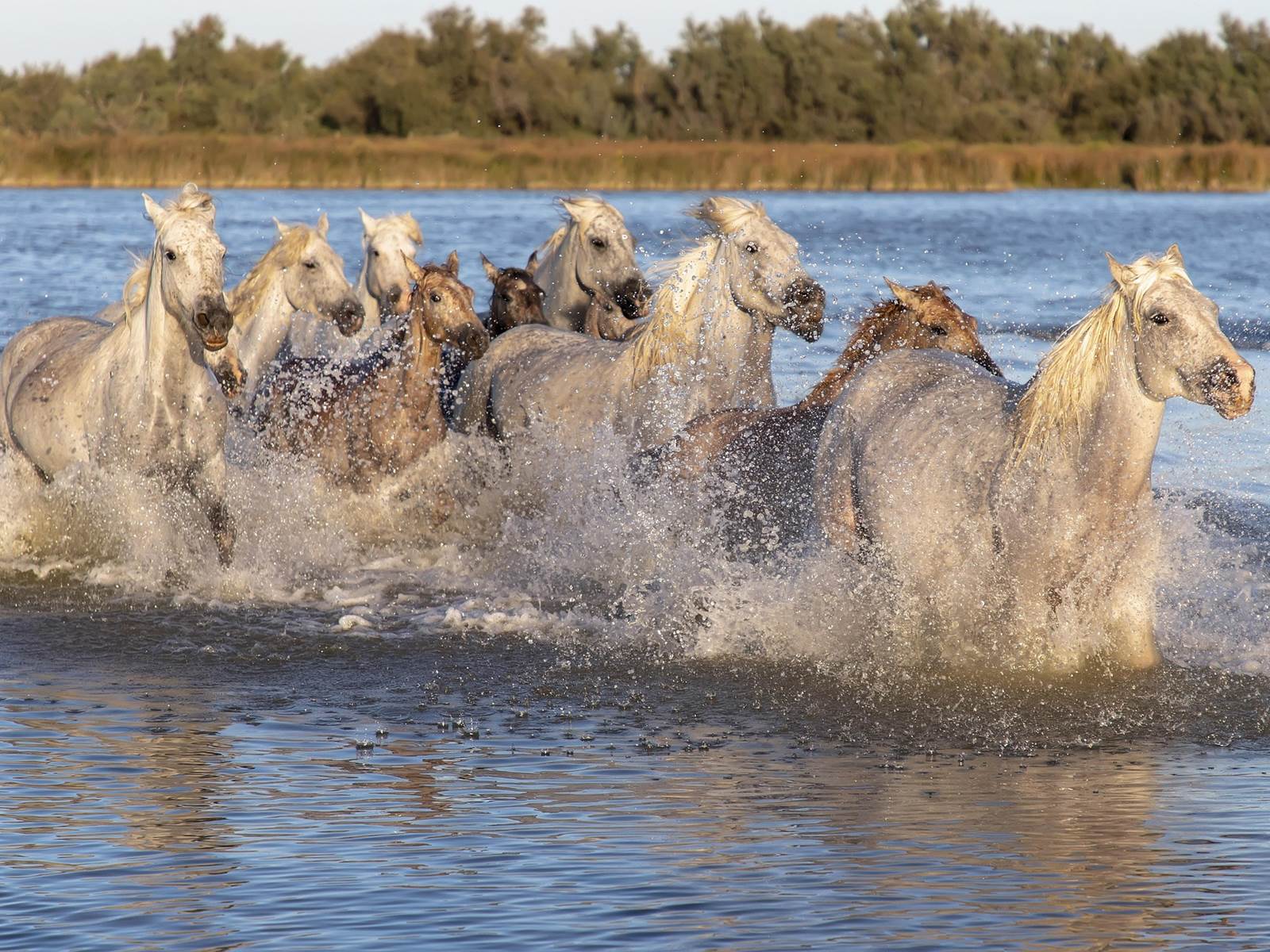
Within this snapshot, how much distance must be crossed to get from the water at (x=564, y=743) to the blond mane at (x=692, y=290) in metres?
0.67

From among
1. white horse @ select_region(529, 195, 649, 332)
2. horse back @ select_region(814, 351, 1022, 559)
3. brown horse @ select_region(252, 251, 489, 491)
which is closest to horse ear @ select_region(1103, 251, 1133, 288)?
horse back @ select_region(814, 351, 1022, 559)

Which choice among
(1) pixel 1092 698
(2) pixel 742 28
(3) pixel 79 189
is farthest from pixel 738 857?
(2) pixel 742 28

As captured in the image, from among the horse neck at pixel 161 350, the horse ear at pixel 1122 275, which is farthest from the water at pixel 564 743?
the horse ear at pixel 1122 275

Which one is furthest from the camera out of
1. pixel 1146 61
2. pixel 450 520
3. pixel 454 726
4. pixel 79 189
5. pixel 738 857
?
pixel 1146 61

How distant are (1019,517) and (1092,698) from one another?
651 millimetres

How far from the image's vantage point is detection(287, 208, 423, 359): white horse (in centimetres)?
1170

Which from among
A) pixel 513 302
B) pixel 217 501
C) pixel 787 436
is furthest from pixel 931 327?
pixel 513 302

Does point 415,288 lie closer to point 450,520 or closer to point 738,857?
point 450,520

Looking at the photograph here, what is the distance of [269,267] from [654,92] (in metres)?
64.1

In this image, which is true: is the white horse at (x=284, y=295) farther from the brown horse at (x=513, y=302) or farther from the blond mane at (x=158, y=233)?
the blond mane at (x=158, y=233)

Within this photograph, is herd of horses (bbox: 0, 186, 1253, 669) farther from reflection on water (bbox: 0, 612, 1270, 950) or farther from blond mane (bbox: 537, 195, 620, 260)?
reflection on water (bbox: 0, 612, 1270, 950)

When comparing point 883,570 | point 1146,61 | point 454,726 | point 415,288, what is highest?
point 1146,61

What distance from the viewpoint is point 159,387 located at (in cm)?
856

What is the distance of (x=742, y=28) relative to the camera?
7462 centimetres
